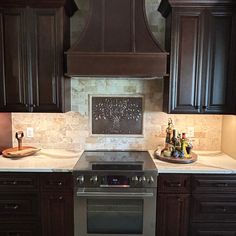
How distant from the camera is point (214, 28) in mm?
2414

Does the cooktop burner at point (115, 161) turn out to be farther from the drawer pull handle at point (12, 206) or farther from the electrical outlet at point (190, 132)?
the drawer pull handle at point (12, 206)

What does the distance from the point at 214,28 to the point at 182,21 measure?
33cm

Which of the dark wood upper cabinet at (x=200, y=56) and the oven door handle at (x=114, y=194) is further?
the dark wood upper cabinet at (x=200, y=56)

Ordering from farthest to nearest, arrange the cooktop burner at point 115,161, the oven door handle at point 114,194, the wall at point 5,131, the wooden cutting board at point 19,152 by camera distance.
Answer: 1. the wall at point 5,131
2. the wooden cutting board at point 19,152
3. the cooktop burner at point 115,161
4. the oven door handle at point 114,194

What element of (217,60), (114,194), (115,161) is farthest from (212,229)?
(217,60)

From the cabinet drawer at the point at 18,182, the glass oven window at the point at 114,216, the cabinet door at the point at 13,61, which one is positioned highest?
the cabinet door at the point at 13,61

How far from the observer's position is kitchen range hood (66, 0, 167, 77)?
2.32m

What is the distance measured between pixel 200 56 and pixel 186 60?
15 cm

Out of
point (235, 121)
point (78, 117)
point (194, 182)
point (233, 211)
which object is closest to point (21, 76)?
point (78, 117)

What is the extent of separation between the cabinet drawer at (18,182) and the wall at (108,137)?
Result: 701 mm

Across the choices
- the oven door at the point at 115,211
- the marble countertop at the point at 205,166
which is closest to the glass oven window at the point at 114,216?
the oven door at the point at 115,211

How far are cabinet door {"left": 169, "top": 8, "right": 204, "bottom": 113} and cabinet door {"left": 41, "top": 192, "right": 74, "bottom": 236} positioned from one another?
4.54 feet

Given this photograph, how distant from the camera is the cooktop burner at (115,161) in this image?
91.0 inches

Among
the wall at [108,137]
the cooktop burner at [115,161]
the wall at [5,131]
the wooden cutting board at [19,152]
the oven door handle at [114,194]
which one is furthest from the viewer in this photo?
the wall at [108,137]
